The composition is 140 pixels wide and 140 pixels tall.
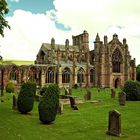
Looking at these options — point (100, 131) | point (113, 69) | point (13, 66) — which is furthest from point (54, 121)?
point (113, 69)

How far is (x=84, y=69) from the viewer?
7944 centimetres

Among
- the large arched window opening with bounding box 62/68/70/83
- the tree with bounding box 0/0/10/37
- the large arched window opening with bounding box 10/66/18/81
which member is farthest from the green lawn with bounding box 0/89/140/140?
the large arched window opening with bounding box 62/68/70/83

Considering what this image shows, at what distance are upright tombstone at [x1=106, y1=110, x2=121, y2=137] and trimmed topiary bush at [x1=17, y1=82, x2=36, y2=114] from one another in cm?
909

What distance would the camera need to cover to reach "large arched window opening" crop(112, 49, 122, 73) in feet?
273

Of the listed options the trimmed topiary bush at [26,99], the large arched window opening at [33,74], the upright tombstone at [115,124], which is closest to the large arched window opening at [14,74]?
the large arched window opening at [33,74]

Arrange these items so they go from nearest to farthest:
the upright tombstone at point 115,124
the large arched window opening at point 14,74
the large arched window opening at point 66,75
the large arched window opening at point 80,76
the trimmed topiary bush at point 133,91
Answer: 1. the upright tombstone at point 115,124
2. the trimmed topiary bush at point 133,91
3. the large arched window opening at point 14,74
4. the large arched window opening at point 66,75
5. the large arched window opening at point 80,76

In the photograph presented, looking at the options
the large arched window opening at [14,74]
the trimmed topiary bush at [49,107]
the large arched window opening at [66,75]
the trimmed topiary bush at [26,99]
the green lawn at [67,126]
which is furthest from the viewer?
the large arched window opening at [66,75]

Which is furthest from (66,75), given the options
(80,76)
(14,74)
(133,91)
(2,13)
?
(2,13)

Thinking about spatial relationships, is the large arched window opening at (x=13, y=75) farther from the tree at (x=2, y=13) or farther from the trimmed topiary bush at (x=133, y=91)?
the tree at (x=2, y=13)

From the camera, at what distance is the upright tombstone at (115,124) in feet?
60.0

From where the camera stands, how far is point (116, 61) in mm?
83375

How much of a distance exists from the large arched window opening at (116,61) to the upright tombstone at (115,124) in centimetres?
6501

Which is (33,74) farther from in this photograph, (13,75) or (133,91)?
(133,91)

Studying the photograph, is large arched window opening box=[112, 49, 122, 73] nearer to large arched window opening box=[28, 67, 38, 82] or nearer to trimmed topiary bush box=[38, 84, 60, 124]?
large arched window opening box=[28, 67, 38, 82]
